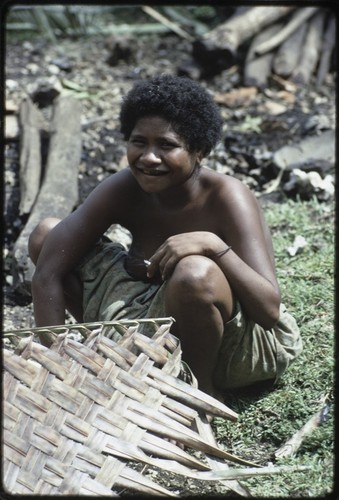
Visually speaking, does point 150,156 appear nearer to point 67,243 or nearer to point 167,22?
point 67,243

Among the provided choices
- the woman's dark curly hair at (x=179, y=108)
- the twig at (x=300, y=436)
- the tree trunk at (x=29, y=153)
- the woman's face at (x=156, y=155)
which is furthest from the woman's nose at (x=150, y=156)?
the tree trunk at (x=29, y=153)

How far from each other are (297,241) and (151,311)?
146 centimetres

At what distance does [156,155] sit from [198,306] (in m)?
0.57

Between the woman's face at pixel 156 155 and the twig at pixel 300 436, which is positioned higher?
the woman's face at pixel 156 155

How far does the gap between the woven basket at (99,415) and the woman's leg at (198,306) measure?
0.09 meters

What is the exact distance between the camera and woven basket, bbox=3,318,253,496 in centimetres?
232

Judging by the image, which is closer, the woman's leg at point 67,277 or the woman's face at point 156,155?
the woman's face at point 156,155

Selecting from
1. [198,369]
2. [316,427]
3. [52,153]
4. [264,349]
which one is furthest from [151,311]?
[52,153]

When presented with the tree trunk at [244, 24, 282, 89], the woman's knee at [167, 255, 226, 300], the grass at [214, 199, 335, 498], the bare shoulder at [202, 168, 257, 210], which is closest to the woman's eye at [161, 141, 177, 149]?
the bare shoulder at [202, 168, 257, 210]

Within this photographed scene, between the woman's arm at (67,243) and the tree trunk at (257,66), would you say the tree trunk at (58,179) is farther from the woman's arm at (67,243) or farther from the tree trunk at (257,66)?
the tree trunk at (257,66)

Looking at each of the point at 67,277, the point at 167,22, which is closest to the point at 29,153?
the point at 67,277

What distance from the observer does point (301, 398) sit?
122 inches

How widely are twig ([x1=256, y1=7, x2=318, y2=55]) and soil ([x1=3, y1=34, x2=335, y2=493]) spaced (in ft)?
0.91

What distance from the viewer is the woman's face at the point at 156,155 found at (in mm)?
2914
